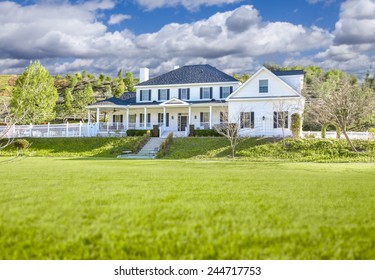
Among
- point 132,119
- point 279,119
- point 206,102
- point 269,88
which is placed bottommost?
point 279,119

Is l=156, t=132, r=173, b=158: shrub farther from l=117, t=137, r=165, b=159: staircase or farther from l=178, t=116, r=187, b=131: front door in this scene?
l=178, t=116, r=187, b=131: front door

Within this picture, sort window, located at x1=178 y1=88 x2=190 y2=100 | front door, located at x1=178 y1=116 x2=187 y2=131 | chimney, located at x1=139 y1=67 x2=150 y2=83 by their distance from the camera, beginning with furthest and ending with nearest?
1. chimney, located at x1=139 y1=67 x2=150 y2=83
2. front door, located at x1=178 y1=116 x2=187 y2=131
3. window, located at x1=178 y1=88 x2=190 y2=100

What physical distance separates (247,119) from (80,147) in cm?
1477

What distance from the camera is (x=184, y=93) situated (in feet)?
127

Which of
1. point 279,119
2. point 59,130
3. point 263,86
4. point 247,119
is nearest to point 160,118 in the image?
point 59,130

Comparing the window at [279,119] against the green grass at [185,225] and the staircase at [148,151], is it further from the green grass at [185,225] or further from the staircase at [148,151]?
the green grass at [185,225]

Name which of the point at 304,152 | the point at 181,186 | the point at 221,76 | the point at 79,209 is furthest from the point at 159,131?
the point at 79,209

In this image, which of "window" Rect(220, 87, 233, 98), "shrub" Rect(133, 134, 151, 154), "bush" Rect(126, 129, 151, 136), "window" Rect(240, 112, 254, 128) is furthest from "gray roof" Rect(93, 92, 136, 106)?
"window" Rect(240, 112, 254, 128)

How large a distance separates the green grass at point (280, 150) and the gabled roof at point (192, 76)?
402 inches

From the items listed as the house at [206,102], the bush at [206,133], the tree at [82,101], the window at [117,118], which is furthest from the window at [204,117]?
the tree at [82,101]

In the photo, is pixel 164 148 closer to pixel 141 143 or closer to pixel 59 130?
pixel 141 143

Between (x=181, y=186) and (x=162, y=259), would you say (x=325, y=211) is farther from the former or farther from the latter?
(x=181, y=186)

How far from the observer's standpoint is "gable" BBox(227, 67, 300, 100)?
3208 centimetres

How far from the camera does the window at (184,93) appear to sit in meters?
38.5
